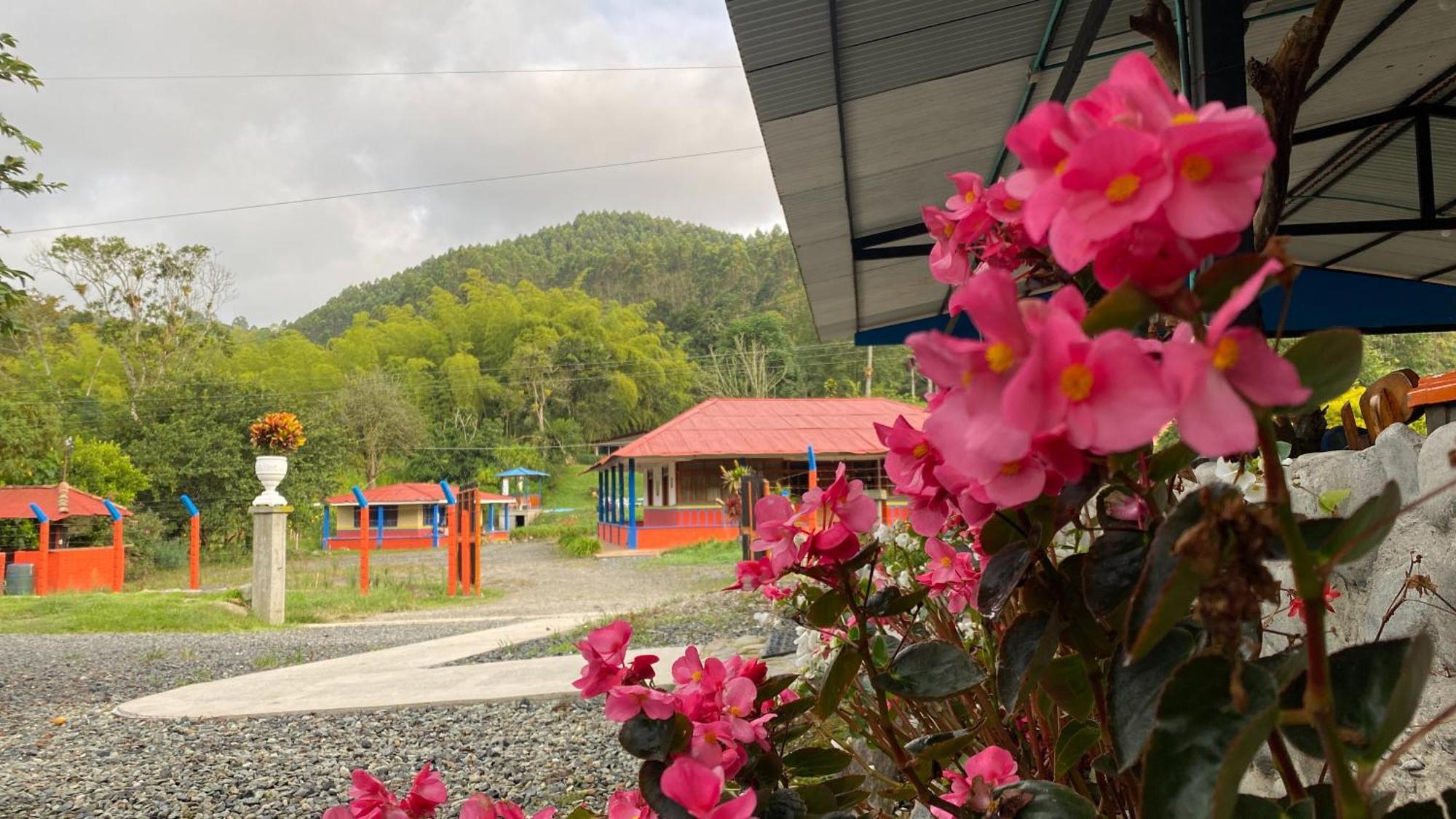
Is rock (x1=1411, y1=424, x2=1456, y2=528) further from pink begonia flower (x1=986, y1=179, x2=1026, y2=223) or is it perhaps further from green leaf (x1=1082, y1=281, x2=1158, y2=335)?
green leaf (x1=1082, y1=281, x2=1158, y2=335)

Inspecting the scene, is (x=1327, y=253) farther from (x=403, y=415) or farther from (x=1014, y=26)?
(x=403, y=415)

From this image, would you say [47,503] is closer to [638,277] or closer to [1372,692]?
[1372,692]

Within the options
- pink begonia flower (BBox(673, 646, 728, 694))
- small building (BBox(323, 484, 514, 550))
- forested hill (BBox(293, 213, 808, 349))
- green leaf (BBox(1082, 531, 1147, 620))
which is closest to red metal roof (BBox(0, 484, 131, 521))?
small building (BBox(323, 484, 514, 550))

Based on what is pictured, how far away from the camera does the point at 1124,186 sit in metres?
0.31

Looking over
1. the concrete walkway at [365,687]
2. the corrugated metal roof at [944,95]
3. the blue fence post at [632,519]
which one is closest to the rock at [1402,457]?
the corrugated metal roof at [944,95]

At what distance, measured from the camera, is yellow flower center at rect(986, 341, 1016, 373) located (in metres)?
0.30

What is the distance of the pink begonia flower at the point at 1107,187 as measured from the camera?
30cm

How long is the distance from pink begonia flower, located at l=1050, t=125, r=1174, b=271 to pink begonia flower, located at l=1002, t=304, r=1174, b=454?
28 millimetres

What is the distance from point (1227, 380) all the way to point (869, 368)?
119ft

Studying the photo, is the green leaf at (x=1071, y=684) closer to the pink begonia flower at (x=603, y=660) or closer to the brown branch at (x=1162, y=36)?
the pink begonia flower at (x=603, y=660)

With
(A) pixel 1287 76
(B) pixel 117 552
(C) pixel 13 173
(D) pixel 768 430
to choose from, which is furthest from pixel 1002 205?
(D) pixel 768 430

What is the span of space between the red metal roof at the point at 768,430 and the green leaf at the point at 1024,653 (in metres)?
16.6

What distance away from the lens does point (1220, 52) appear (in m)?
1.75

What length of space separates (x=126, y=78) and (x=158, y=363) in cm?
952
